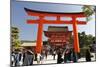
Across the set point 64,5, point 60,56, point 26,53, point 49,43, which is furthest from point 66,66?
point 64,5

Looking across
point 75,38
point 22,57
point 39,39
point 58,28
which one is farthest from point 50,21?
point 22,57

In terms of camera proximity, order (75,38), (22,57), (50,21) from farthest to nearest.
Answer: (75,38) < (50,21) < (22,57)

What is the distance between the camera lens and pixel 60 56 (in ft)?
10.3

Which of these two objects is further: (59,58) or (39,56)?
(59,58)

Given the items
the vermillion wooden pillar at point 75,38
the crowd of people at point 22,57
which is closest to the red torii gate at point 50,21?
the vermillion wooden pillar at point 75,38

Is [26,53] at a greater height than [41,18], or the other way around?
[41,18]

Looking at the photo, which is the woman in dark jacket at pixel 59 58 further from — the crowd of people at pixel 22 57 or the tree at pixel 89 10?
the tree at pixel 89 10

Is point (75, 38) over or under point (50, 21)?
under

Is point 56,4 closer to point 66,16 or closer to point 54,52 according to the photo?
point 66,16

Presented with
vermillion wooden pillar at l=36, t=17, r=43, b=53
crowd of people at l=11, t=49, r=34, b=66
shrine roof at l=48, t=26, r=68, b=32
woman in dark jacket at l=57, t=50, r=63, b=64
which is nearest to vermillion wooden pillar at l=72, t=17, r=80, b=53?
shrine roof at l=48, t=26, r=68, b=32

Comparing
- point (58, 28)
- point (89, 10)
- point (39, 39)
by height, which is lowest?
point (39, 39)

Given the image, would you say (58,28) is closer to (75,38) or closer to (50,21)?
(50,21)
